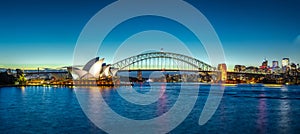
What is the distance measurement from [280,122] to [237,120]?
2737mm

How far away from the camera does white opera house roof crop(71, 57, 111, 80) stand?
8950cm

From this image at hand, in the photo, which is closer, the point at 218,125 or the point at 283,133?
the point at 283,133

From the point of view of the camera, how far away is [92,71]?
93.0 m

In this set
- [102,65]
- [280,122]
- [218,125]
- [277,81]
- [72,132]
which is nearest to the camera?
[72,132]

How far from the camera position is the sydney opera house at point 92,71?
89625 mm

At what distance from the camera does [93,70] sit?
92375 millimetres

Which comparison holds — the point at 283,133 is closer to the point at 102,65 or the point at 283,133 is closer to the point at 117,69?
the point at 102,65

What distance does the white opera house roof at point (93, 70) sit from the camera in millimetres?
89500

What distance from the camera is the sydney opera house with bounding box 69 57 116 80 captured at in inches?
3529

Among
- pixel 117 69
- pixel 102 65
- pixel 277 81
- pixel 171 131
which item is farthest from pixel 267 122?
pixel 277 81

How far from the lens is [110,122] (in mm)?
19125

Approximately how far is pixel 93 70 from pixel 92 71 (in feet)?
2.69

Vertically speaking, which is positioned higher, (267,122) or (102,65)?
(102,65)

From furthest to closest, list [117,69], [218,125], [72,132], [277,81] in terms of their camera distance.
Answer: [277,81], [117,69], [218,125], [72,132]
